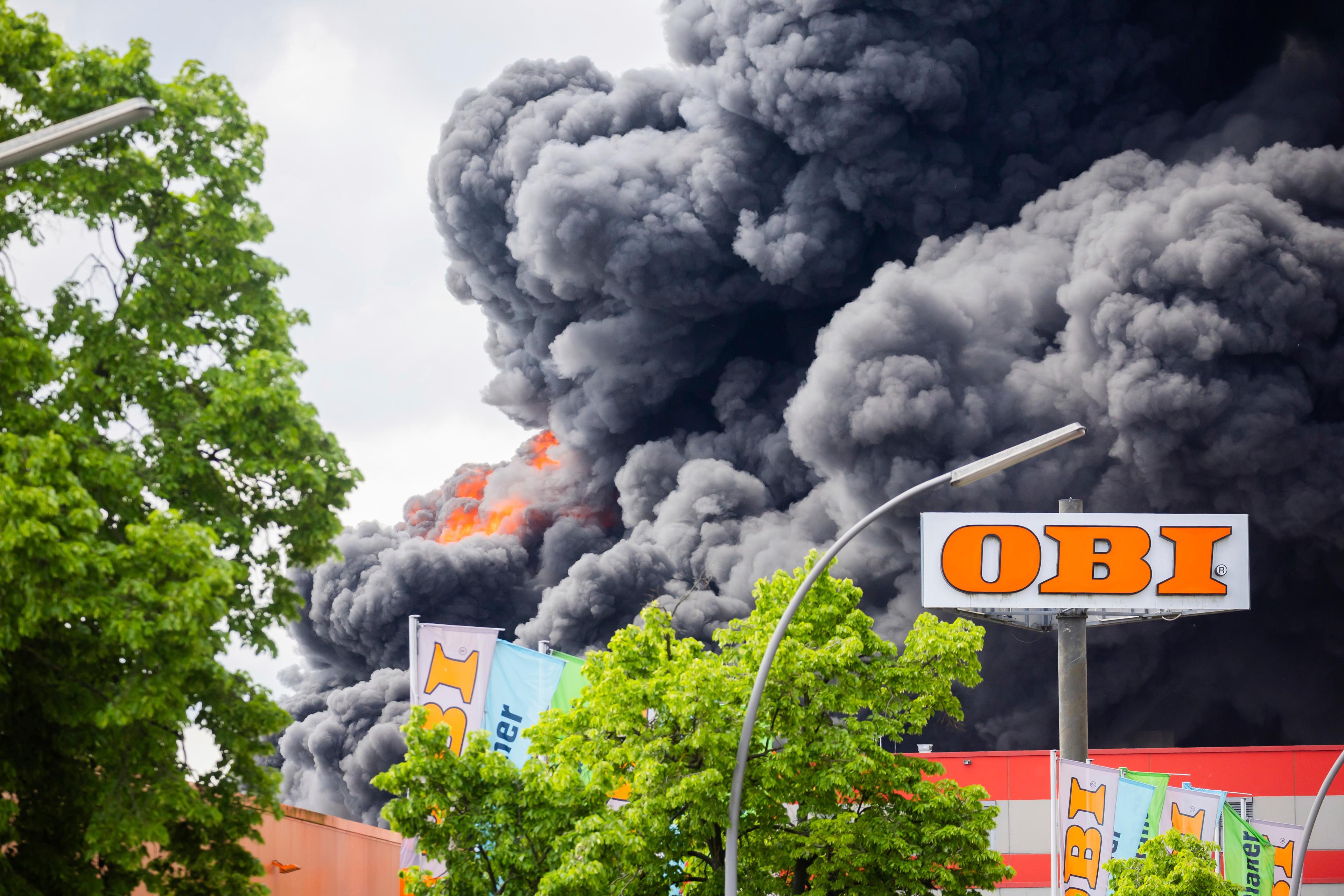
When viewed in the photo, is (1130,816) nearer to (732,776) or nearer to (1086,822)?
(1086,822)

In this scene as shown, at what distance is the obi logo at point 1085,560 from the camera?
25109mm

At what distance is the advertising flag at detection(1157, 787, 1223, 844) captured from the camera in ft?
73.8

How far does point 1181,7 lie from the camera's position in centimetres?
5316

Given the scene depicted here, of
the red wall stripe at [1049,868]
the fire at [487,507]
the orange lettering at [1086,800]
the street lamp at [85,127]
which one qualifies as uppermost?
the fire at [487,507]

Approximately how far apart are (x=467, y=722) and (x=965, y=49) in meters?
39.3

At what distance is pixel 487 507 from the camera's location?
6738 cm

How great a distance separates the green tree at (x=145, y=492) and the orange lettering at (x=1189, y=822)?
16978mm

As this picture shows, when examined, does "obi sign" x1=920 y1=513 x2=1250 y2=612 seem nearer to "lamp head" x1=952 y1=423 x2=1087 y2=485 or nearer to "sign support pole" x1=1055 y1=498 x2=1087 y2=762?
"sign support pole" x1=1055 y1=498 x2=1087 y2=762

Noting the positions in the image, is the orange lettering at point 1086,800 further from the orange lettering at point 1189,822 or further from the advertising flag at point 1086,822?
the orange lettering at point 1189,822

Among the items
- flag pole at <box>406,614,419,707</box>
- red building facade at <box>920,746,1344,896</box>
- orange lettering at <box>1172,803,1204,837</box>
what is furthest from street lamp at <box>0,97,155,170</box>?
red building facade at <box>920,746,1344,896</box>

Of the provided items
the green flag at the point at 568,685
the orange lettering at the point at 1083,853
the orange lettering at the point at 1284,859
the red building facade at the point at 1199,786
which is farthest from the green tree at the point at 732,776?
the red building facade at the point at 1199,786

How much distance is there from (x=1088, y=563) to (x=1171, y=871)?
6.63m

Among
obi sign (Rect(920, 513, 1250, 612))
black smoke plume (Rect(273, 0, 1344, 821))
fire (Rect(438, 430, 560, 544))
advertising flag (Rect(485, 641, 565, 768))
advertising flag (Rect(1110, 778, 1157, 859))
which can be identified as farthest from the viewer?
fire (Rect(438, 430, 560, 544))

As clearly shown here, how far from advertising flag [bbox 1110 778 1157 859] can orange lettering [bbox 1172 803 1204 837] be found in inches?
30.6
